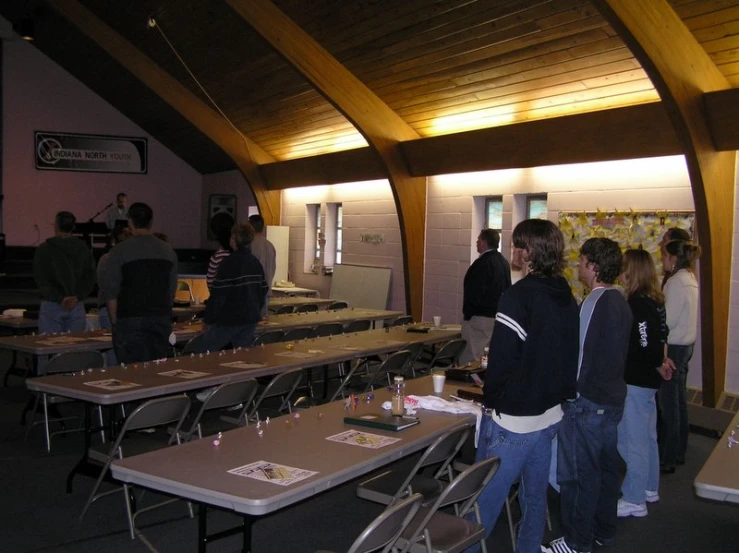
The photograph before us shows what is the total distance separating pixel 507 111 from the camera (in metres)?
8.12

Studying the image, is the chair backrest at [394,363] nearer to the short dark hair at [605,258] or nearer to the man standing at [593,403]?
the man standing at [593,403]

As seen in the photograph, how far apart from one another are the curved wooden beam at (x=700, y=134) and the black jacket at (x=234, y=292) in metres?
3.35

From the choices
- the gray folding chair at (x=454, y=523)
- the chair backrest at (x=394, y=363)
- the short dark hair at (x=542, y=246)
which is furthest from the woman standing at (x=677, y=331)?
the gray folding chair at (x=454, y=523)

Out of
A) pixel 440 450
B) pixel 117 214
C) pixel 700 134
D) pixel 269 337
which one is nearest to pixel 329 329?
pixel 269 337

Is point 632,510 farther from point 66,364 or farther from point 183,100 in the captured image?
point 183,100

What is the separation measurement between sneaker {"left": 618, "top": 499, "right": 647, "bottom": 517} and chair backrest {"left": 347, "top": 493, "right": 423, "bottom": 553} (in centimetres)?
231

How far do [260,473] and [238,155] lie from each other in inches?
426

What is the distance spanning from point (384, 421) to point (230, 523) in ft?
4.23

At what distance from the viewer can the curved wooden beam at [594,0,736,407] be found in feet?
18.2

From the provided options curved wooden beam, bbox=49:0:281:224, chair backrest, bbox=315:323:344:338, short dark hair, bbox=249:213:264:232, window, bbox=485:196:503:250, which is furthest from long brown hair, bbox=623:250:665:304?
curved wooden beam, bbox=49:0:281:224

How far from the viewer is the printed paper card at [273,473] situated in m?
2.49

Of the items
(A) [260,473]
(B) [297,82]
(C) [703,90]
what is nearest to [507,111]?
(C) [703,90]

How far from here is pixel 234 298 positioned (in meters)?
5.64

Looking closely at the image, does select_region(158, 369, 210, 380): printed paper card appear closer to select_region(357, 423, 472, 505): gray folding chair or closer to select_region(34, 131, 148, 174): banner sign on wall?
select_region(357, 423, 472, 505): gray folding chair
